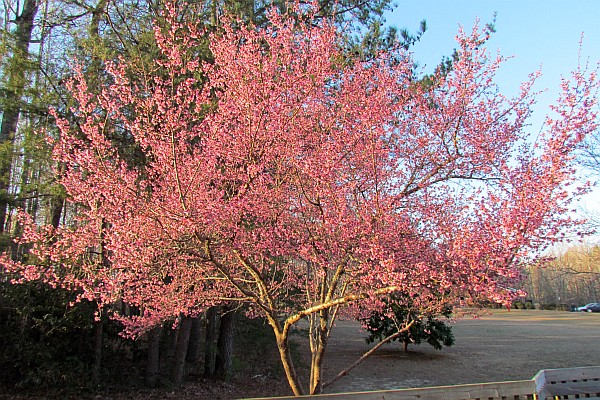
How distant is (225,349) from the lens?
1040 centimetres

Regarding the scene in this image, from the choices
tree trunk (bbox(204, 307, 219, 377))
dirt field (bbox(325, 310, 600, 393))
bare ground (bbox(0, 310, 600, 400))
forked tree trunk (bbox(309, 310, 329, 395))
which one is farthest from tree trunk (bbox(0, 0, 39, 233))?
dirt field (bbox(325, 310, 600, 393))

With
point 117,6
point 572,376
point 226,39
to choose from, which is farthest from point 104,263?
point 572,376

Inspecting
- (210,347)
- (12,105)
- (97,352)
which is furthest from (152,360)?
(12,105)

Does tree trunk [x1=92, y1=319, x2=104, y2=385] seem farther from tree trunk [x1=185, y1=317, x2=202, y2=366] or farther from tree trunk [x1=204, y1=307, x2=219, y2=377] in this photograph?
tree trunk [x1=185, y1=317, x2=202, y2=366]

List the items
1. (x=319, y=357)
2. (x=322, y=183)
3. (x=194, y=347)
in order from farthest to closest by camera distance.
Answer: (x=194, y=347), (x=319, y=357), (x=322, y=183)

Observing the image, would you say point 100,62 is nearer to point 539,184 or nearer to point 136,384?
point 136,384

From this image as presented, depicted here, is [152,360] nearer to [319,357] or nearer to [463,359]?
[319,357]

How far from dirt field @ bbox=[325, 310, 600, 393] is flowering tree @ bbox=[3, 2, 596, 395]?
6933mm

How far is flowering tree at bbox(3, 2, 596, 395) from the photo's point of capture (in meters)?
3.65

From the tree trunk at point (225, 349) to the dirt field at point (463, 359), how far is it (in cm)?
250

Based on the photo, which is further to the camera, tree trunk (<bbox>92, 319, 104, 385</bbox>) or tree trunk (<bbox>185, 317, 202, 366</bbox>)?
tree trunk (<bbox>185, 317, 202, 366</bbox>)

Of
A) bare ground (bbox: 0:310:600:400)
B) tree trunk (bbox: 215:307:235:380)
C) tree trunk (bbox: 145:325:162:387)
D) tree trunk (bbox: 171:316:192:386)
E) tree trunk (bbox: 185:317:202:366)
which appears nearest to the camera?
tree trunk (bbox: 145:325:162:387)

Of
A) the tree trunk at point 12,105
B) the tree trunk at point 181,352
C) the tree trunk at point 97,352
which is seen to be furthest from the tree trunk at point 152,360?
the tree trunk at point 12,105

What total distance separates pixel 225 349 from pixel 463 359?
8763mm
